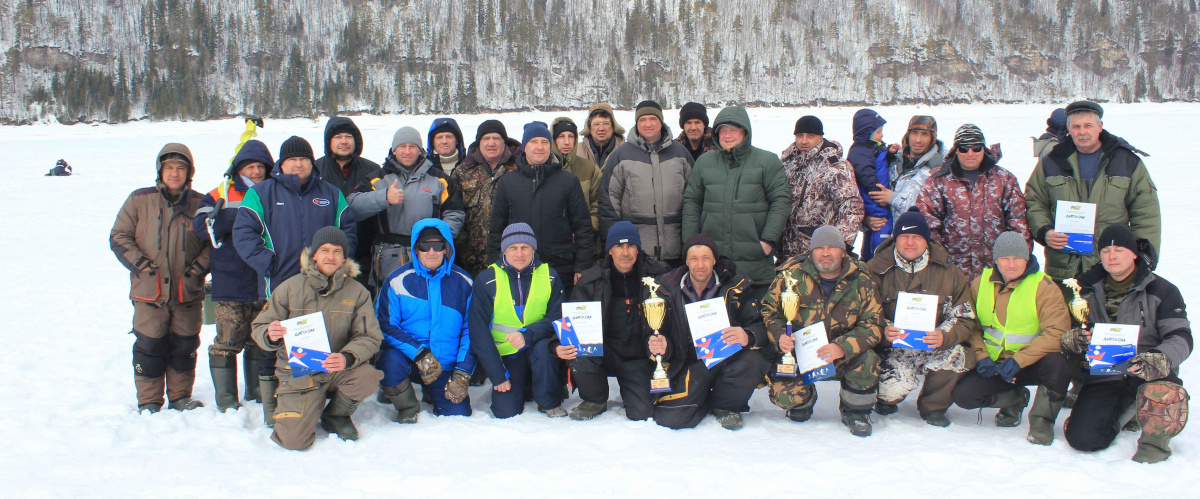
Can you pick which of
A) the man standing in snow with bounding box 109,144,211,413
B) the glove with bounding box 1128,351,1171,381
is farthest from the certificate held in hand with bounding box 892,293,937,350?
the man standing in snow with bounding box 109,144,211,413

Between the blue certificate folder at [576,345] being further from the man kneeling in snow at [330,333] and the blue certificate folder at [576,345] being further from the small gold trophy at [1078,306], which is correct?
the small gold trophy at [1078,306]

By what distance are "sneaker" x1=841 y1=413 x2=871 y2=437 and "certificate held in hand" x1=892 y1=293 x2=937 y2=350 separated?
40 centimetres

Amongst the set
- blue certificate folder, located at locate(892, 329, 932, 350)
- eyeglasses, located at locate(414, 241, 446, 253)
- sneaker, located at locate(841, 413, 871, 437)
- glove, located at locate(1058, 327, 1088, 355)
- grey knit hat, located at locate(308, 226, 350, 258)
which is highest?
grey knit hat, located at locate(308, 226, 350, 258)

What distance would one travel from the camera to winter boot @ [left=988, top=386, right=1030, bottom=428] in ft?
10.9

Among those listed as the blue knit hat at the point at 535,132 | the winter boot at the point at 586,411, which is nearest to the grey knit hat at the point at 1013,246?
the winter boot at the point at 586,411

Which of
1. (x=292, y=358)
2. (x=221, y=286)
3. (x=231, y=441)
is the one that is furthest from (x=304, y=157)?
(x=231, y=441)

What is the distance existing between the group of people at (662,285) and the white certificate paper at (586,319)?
0.33 feet

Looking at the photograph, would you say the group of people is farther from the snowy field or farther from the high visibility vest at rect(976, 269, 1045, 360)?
the snowy field

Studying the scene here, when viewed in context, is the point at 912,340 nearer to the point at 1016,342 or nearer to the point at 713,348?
the point at 1016,342

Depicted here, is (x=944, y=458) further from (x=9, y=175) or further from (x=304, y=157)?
(x=9, y=175)

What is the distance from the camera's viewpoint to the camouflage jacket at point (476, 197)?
4.34 meters

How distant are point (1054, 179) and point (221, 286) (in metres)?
4.47

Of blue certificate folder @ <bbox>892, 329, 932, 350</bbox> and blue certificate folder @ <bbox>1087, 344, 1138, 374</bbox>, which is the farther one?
blue certificate folder @ <bbox>892, 329, 932, 350</bbox>

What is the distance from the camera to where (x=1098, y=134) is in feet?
11.9
